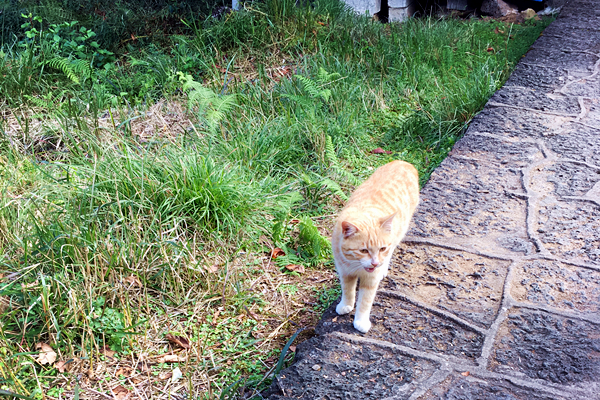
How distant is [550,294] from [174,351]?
206cm

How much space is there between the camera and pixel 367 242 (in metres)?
2.71

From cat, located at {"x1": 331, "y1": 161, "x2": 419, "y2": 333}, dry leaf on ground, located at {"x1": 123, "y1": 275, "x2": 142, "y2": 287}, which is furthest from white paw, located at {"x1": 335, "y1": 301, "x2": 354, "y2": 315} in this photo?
dry leaf on ground, located at {"x1": 123, "y1": 275, "x2": 142, "y2": 287}

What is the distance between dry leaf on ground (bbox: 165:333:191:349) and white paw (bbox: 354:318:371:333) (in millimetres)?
956

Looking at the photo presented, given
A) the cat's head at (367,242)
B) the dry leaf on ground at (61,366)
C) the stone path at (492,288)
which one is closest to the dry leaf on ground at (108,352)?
the dry leaf on ground at (61,366)

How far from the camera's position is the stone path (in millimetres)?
2445

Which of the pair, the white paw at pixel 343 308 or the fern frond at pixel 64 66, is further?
the fern frond at pixel 64 66

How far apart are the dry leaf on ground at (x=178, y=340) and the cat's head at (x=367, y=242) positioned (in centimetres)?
103

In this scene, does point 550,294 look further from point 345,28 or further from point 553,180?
point 345,28

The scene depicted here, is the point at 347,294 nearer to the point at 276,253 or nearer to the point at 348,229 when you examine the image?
the point at 348,229

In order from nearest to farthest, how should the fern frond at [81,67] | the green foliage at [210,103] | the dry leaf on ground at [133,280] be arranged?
the dry leaf on ground at [133,280]
the green foliage at [210,103]
the fern frond at [81,67]

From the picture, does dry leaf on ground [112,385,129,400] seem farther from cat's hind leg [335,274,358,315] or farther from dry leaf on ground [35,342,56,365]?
cat's hind leg [335,274,358,315]

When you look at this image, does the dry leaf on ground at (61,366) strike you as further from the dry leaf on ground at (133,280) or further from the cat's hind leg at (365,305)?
the cat's hind leg at (365,305)

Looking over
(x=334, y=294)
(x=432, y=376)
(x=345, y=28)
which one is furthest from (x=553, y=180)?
(x=345, y=28)

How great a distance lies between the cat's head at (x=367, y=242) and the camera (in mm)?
2715
